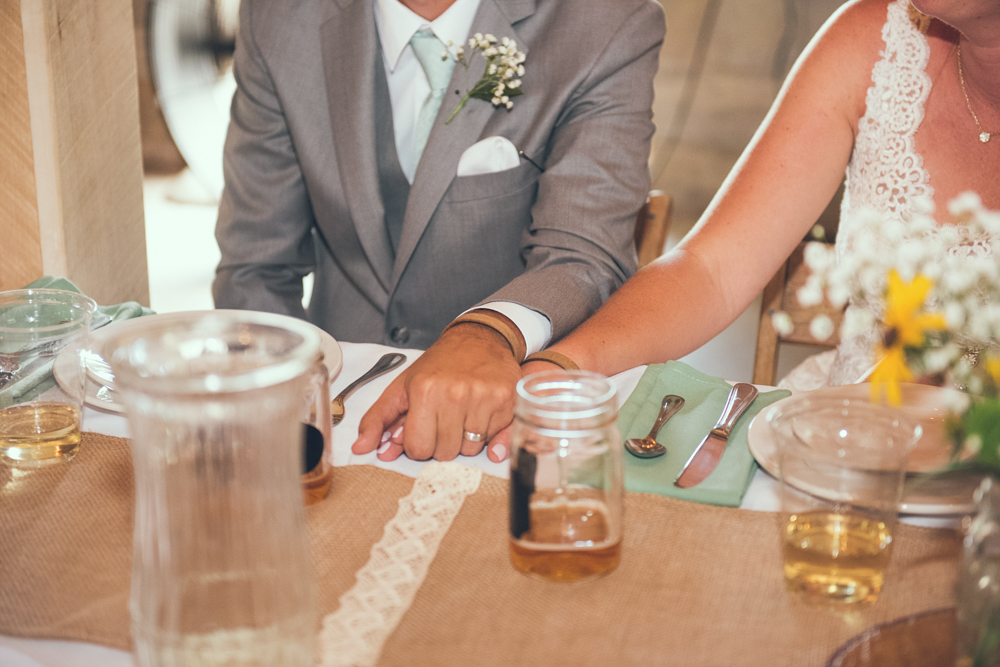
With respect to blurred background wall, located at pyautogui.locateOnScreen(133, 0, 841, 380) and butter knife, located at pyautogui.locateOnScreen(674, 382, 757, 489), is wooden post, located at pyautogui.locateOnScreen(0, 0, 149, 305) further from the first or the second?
blurred background wall, located at pyautogui.locateOnScreen(133, 0, 841, 380)

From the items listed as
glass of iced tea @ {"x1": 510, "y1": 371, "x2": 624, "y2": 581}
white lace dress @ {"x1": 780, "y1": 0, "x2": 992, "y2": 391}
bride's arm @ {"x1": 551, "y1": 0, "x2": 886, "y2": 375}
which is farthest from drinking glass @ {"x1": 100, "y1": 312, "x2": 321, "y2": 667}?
white lace dress @ {"x1": 780, "y1": 0, "x2": 992, "y2": 391}

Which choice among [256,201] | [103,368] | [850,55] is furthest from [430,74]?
[103,368]

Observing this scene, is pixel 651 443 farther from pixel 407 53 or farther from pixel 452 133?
pixel 407 53

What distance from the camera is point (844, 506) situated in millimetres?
589

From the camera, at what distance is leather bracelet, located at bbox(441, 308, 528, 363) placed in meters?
1.04

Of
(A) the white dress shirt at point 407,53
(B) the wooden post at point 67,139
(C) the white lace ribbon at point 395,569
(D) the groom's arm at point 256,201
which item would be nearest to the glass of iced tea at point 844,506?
(C) the white lace ribbon at point 395,569

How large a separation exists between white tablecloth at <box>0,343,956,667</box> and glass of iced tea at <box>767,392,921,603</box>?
13 cm

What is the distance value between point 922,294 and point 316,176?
4.26 ft

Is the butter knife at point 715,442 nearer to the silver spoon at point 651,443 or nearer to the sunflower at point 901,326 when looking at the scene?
the silver spoon at point 651,443

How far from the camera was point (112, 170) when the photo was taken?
1.67 m

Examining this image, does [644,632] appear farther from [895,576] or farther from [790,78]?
[790,78]

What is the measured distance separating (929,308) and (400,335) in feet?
3.92

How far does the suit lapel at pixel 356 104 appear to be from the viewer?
59.1 inches

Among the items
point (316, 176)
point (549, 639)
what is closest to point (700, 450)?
point (549, 639)
